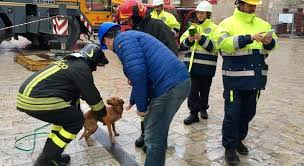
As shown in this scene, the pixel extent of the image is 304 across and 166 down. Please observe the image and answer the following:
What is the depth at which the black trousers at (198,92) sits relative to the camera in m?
5.41

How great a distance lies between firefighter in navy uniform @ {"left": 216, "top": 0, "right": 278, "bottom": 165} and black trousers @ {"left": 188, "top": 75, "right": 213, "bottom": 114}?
1227 mm

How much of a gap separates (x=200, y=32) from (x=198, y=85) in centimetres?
77

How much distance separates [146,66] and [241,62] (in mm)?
1329

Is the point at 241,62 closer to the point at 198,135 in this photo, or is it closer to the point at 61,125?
the point at 198,135

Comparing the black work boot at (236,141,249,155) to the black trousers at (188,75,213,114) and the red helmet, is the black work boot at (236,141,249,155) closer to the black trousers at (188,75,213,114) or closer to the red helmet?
Result: the black trousers at (188,75,213,114)

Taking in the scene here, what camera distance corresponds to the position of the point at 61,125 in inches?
148

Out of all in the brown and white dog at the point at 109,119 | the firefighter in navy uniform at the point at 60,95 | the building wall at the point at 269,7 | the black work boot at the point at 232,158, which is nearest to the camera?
the firefighter in navy uniform at the point at 60,95

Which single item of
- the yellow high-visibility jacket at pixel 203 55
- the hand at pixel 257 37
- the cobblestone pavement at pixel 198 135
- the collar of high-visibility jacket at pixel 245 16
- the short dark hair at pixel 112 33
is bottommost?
the cobblestone pavement at pixel 198 135

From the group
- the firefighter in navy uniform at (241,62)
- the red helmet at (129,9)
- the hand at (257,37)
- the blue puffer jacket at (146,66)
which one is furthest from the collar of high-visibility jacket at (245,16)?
the blue puffer jacket at (146,66)

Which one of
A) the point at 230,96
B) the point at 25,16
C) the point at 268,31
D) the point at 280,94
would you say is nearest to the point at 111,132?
the point at 230,96

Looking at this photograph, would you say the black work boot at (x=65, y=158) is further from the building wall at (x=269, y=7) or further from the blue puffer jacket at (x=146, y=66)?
the building wall at (x=269, y=7)

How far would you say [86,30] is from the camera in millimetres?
13391

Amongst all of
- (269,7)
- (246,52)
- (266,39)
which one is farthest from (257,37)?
(269,7)

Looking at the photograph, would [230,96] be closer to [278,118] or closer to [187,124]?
[187,124]
